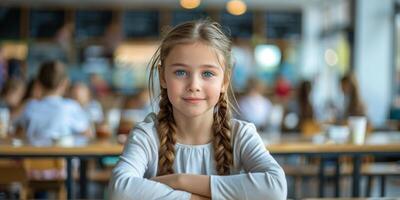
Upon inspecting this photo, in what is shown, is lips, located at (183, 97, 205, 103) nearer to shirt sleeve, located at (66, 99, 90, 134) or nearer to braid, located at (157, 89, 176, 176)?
braid, located at (157, 89, 176, 176)

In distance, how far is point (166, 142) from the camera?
161 centimetres

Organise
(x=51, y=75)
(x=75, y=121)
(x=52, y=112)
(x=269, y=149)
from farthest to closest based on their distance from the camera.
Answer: (x=75, y=121), (x=52, y=112), (x=51, y=75), (x=269, y=149)

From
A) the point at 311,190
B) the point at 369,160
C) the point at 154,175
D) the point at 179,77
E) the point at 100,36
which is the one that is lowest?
the point at 311,190

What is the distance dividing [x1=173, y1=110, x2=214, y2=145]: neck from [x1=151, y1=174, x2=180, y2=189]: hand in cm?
12

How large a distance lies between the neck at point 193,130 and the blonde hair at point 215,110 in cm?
2

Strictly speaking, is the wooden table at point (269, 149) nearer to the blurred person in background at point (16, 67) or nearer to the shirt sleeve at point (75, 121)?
the shirt sleeve at point (75, 121)

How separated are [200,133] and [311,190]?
5.28 m

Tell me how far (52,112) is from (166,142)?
2789 mm

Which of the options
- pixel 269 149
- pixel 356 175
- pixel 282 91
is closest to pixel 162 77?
pixel 269 149

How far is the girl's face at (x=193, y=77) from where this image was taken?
1.52m

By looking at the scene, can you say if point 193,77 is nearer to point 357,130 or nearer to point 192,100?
point 192,100

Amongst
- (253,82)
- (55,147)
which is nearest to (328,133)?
(55,147)

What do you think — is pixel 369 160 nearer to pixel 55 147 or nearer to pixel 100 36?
pixel 55 147

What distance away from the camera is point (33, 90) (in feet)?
18.2
